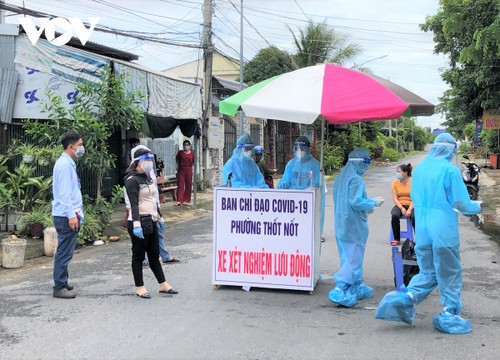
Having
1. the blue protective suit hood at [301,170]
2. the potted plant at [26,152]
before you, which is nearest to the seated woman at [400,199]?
the blue protective suit hood at [301,170]

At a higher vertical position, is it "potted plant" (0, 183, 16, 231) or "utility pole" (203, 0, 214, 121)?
"utility pole" (203, 0, 214, 121)

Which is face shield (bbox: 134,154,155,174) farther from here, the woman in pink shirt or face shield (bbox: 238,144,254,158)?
the woman in pink shirt

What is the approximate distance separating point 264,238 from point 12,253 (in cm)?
393

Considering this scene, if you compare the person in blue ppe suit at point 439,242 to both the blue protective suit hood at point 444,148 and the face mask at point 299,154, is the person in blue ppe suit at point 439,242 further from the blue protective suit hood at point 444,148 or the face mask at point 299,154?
the face mask at point 299,154

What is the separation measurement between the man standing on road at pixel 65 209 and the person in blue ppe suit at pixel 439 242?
3.38m

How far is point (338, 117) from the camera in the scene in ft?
16.6

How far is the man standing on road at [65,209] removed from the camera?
5703 mm

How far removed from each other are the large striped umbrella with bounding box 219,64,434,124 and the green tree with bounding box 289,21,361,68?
21.9m

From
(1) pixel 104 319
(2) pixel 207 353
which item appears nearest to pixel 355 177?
(2) pixel 207 353

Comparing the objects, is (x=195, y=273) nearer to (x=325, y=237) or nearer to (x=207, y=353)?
(x=207, y=353)

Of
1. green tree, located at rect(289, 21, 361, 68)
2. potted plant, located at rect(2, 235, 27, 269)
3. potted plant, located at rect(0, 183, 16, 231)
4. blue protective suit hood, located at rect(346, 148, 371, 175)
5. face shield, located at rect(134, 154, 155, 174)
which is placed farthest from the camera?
green tree, located at rect(289, 21, 361, 68)

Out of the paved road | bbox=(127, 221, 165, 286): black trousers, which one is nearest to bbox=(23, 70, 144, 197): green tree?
the paved road

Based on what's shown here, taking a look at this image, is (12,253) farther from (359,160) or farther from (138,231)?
(359,160)

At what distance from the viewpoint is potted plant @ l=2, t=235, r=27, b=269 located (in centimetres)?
750
